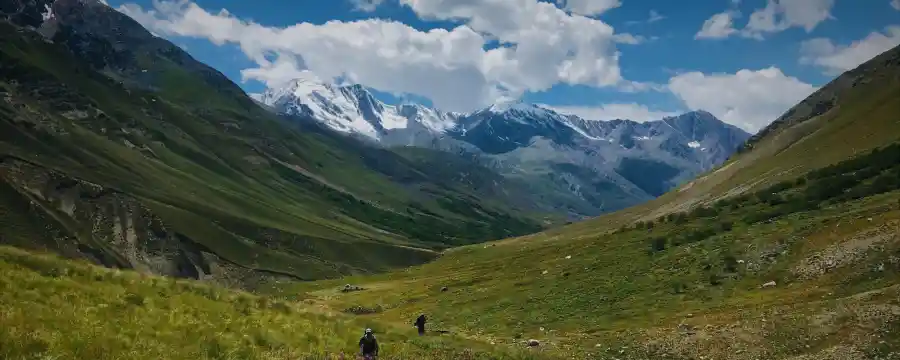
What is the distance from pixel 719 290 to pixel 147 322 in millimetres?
47983

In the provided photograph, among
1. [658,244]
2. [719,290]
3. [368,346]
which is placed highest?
[658,244]

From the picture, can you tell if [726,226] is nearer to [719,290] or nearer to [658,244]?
[658,244]

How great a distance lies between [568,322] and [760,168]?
118m

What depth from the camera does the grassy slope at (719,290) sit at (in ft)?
121

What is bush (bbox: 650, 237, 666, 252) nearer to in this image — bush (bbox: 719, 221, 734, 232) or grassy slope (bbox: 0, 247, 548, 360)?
bush (bbox: 719, 221, 734, 232)

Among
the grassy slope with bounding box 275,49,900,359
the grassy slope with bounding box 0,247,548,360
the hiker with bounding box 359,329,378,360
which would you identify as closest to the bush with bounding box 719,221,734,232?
the grassy slope with bounding box 275,49,900,359

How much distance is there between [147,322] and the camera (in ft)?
76.2

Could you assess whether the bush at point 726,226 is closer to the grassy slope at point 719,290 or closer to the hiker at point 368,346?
the grassy slope at point 719,290

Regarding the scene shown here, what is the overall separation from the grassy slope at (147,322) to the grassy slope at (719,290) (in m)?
16.7

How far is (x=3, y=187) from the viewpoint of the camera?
570ft

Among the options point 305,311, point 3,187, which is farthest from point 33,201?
point 305,311

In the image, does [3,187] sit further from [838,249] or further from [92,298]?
[838,249]

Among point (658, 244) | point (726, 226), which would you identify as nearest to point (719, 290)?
point (658, 244)

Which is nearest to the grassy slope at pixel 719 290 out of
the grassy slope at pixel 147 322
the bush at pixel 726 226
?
the bush at pixel 726 226
